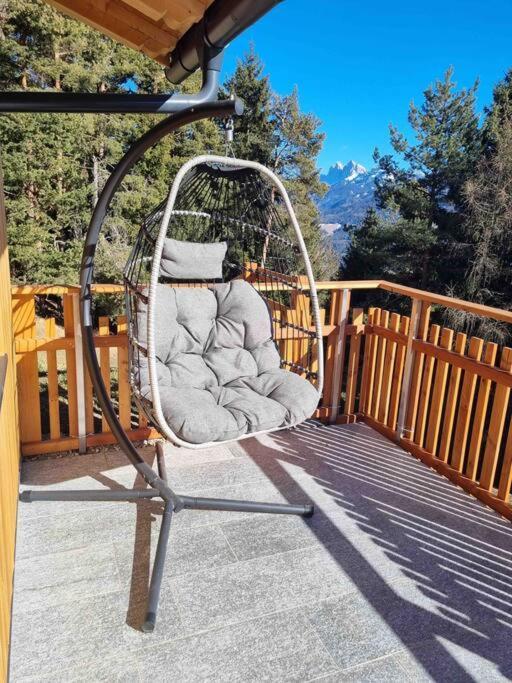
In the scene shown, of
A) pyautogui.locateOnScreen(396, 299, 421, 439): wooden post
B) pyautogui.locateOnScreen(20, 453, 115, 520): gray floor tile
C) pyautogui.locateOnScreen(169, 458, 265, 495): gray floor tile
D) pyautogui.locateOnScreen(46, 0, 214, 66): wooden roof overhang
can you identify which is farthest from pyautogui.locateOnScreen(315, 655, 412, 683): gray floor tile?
pyautogui.locateOnScreen(46, 0, 214, 66): wooden roof overhang

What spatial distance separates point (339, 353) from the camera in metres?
3.38

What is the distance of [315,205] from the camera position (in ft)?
63.5

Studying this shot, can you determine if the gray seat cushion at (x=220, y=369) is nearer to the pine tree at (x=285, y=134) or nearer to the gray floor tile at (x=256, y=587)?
the gray floor tile at (x=256, y=587)

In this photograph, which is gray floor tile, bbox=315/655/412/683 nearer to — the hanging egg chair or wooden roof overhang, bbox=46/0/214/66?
the hanging egg chair

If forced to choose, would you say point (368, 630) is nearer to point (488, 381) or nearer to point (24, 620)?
point (24, 620)

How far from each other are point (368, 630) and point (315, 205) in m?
18.7

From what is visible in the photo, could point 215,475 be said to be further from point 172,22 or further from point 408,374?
point 172,22

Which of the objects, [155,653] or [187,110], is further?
[187,110]

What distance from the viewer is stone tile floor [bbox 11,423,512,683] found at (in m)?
1.59

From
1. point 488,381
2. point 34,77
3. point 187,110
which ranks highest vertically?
point 34,77

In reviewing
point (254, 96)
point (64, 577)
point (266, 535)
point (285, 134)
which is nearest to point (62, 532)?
point (64, 577)

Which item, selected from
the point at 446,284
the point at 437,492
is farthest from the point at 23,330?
the point at 446,284

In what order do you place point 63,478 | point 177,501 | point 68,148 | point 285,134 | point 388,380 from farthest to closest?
1. point 285,134
2. point 68,148
3. point 388,380
4. point 63,478
5. point 177,501

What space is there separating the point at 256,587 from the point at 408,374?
165 centimetres
